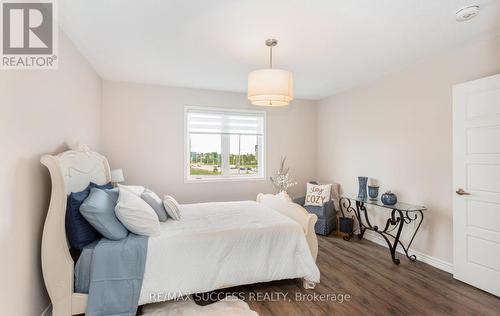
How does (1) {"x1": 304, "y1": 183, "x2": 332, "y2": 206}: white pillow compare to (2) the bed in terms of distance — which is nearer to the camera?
(2) the bed

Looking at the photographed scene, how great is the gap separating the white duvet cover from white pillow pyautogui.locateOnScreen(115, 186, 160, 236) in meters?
0.11

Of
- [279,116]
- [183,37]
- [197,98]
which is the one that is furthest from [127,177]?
[279,116]

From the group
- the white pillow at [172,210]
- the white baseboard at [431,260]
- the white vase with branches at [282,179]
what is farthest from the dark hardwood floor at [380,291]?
the white vase with branches at [282,179]

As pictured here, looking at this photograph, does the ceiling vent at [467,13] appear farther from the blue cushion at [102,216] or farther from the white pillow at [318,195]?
the blue cushion at [102,216]

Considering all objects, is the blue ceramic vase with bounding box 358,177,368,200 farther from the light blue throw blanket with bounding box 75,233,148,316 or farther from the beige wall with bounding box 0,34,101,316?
the beige wall with bounding box 0,34,101,316

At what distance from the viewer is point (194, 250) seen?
2193mm

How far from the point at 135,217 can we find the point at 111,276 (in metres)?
0.47

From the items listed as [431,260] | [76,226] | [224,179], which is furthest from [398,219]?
[76,226]

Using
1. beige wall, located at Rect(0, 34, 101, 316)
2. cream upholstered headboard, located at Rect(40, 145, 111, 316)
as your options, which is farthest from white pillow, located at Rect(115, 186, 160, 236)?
beige wall, located at Rect(0, 34, 101, 316)

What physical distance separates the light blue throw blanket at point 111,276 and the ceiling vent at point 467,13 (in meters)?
3.30

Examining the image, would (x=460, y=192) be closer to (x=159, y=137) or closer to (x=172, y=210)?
(x=172, y=210)

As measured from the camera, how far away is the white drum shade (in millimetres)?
2379

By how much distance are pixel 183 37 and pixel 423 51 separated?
270 centimetres

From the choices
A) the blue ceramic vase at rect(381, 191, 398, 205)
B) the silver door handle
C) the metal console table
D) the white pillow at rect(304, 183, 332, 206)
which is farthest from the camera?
the white pillow at rect(304, 183, 332, 206)
